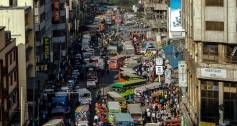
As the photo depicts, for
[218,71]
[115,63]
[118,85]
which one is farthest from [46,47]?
[218,71]

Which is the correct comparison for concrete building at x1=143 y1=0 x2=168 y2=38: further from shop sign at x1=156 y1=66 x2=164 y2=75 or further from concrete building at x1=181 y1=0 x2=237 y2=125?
concrete building at x1=181 y1=0 x2=237 y2=125

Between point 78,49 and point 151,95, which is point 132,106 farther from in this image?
point 78,49

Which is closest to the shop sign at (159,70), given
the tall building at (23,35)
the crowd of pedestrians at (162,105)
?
the crowd of pedestrians at (162,105)

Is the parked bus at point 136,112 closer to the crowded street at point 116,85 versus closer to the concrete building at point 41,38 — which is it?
the crowded street at point 116,85

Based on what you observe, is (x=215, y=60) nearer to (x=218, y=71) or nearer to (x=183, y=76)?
(x=218, y=71)

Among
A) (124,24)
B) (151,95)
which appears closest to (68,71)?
(151,95)

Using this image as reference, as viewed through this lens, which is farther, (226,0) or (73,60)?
(73,60)
